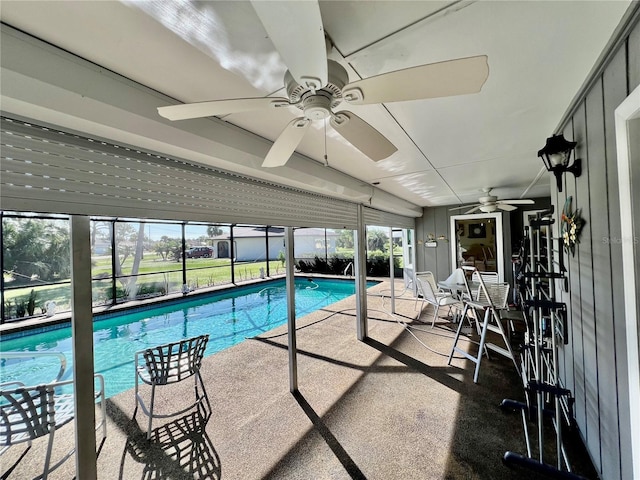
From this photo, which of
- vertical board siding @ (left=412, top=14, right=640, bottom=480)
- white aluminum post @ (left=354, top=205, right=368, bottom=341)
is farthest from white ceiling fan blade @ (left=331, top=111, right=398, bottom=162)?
white aluminum post @ (left=354, top=205, right=368, bottom=341)

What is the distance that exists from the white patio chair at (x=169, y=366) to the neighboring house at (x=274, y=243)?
10938 mm

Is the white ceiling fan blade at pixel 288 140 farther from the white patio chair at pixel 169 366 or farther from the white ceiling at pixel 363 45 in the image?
the white patio chair at pixel 169 366

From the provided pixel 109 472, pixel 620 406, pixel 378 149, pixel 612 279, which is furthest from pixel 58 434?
pixel 612 279

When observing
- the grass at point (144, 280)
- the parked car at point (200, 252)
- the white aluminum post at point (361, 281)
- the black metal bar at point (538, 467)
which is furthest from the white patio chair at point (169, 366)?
the parked car at point (200, 252)

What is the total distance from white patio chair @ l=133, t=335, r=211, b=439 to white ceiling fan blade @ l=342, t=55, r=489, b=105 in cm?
258

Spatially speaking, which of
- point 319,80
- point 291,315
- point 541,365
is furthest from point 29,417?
point 541,365

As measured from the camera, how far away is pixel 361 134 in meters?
1.40

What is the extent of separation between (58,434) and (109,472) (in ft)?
2.75

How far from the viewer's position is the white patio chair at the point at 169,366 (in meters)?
2.27

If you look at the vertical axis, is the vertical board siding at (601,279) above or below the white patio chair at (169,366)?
above

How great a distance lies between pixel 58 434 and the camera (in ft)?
7.11

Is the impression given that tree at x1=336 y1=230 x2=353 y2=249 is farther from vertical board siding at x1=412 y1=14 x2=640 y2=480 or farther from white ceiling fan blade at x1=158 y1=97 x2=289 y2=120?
white ceiling fan blade at x1=158 y1=97 x2=289 y2=120

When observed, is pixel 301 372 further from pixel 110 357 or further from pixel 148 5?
pixel 110 357

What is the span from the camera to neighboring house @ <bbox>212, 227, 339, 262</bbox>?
14.2m
